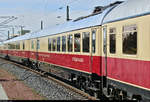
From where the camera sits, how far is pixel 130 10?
816 cm

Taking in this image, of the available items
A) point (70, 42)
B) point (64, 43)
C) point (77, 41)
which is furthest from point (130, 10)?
point (64, 43)

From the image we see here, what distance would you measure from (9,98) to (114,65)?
14.3 feet

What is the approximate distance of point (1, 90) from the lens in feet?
42.0

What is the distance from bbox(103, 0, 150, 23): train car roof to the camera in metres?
7.36

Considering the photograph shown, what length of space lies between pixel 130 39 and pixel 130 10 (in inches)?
34.6

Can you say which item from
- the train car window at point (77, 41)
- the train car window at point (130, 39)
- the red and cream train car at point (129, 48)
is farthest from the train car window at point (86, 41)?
the train car window at point (130, 39)

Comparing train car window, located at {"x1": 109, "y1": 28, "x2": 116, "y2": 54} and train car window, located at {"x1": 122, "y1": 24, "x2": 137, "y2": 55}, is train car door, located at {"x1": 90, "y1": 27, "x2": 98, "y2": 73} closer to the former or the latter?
train car window, located at {"x1": 109, "y1": 28, "x2": 116, "y2": 54}

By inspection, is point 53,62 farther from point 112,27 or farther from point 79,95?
point 112,27

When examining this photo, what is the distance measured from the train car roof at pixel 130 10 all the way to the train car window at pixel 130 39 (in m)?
0.35

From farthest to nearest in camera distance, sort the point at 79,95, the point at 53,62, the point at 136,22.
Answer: the point at 53,62 < the point at 79,95 < the point at 136,22

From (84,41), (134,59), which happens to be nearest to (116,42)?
(134,59)

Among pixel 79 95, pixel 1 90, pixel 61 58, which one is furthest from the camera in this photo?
pixel 61 58

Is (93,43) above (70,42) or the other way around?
the other way around

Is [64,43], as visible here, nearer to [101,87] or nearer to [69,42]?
[69,42]
